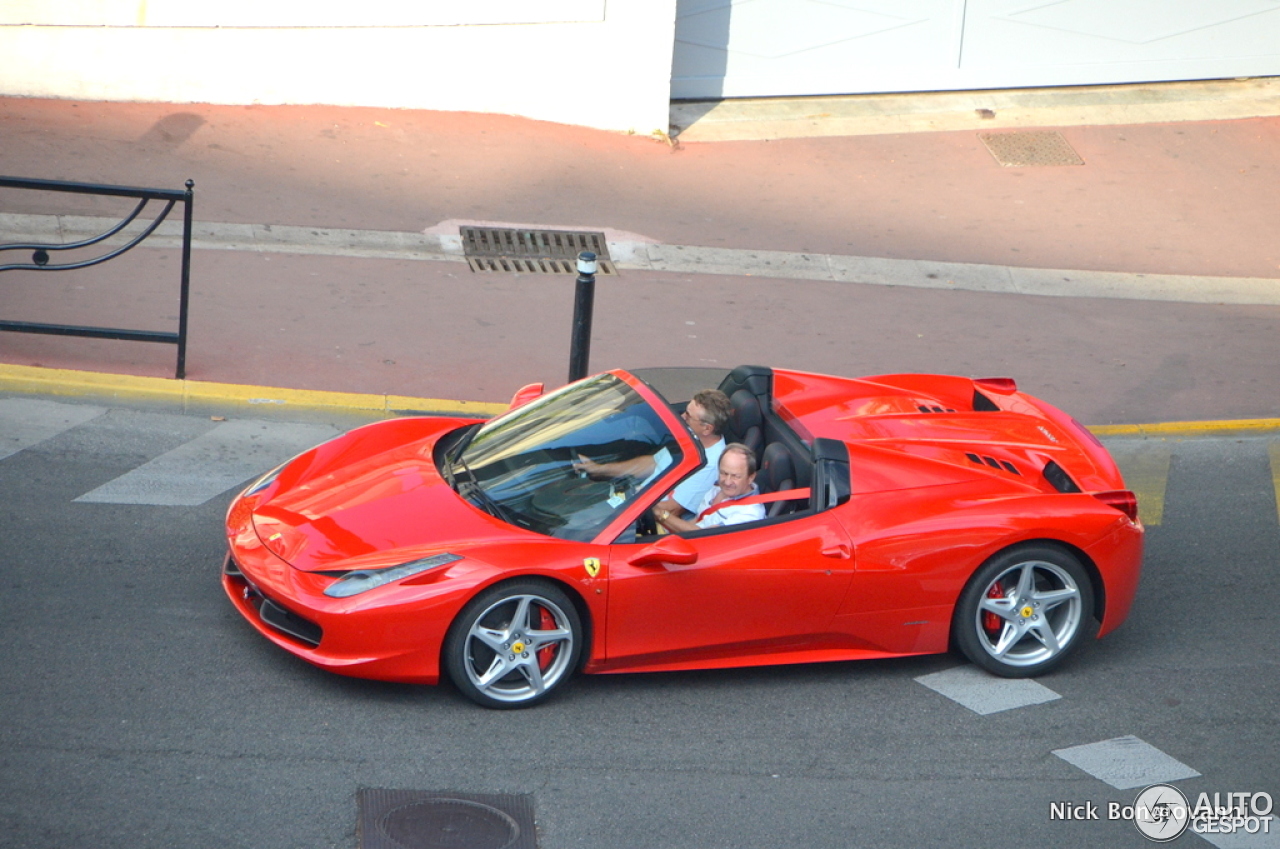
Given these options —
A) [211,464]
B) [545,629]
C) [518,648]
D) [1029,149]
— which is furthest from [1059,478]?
[1029,149]

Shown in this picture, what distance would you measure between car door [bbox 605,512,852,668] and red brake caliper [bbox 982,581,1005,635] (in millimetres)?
742

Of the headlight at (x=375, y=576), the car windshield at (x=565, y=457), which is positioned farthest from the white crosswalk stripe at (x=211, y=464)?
the headlight at (x=375, y=576)

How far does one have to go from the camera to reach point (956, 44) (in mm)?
15578

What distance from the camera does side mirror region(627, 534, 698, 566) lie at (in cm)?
560

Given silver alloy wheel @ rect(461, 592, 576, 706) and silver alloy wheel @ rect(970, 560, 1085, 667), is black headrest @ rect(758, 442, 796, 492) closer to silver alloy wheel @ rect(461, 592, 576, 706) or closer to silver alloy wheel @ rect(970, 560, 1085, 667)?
silver alloy wheel @ rect(970, 560, 1085, 667)

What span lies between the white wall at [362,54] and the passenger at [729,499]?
8594 millimetres

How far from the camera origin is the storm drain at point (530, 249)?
11.6 metres

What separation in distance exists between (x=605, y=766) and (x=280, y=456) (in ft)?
12.0

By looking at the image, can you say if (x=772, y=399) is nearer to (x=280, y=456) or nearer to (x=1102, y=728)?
(x=1102, y=728)

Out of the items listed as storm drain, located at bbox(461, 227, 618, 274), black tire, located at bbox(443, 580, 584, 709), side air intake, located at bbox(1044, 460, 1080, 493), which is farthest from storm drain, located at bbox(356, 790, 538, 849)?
storm drain, located at bbox(461, 227, 618, 274)

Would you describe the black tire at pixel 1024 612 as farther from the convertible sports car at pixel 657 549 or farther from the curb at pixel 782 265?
the curb at pixel 782 265

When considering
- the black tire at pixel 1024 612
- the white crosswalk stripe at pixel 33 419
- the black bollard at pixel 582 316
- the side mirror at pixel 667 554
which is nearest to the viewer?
the side mirror at pixel 667 554

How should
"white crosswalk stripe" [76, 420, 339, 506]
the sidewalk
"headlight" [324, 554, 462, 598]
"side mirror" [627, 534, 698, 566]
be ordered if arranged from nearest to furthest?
"headlight" [324, 554, 462, 598]
"side mirror" [627, 534, 698, 566]
"white crosswalk stripe" [76, 420, 339, 506]
the sidewalk

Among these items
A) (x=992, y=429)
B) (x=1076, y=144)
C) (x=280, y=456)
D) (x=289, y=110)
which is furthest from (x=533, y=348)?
(x=1076, y=144)
